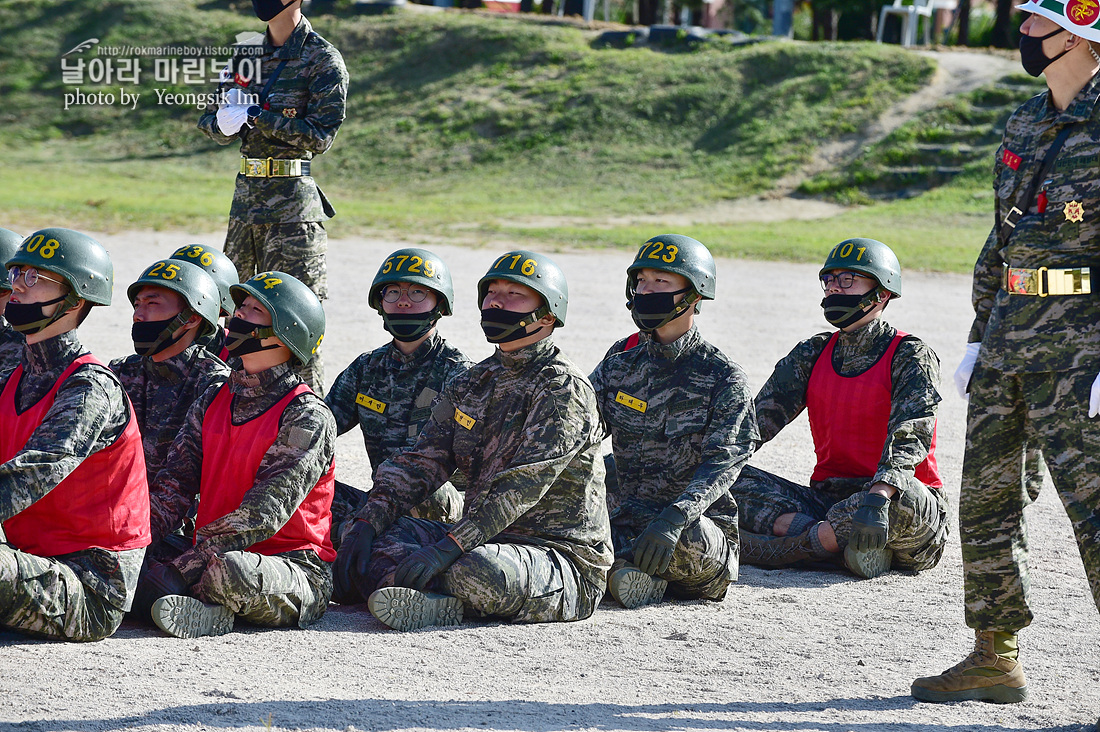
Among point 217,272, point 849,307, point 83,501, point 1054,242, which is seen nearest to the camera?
point 1054,242

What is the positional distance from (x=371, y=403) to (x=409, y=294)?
2.09 feet

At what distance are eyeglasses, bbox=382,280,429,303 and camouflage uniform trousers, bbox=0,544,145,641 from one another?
2415mm

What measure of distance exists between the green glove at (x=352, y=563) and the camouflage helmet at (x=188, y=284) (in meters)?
1.47

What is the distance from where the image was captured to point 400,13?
1470 inches

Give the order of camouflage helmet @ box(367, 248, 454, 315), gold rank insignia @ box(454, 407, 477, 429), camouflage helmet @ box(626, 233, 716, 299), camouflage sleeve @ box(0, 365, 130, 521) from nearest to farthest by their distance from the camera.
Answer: camouflage sleeve @ box(0, 365, 130, 521) < gold rank insignia @ box(454, 407, 477, 429) < camouflage helmet @ box(626, 233, 716, 299) < camouflage helmet @ box(367, 248, 454, 315)

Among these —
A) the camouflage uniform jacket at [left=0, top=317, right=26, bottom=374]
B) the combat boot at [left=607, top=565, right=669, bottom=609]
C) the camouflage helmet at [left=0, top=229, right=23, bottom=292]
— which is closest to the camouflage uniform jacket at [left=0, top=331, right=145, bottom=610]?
the camouflage uniform jacket at [left=0, top=317, right=26, bottom=374]

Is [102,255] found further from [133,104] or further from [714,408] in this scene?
[133,104]

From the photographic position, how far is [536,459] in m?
5.83

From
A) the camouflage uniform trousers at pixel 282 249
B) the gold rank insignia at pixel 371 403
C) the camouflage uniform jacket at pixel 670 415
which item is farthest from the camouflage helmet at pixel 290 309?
the camouflage uniform trousers at pixel 282 249

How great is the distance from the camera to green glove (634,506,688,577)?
6.05 meters

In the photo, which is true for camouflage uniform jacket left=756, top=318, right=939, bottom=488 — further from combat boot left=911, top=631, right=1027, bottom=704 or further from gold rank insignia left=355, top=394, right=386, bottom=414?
gold rank insignia left=355, top=394, right=386, bottom=414

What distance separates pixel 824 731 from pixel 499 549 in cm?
168

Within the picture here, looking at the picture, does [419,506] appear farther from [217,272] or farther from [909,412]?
[909,412]

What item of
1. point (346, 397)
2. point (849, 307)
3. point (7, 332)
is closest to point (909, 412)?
point (849, 307)
